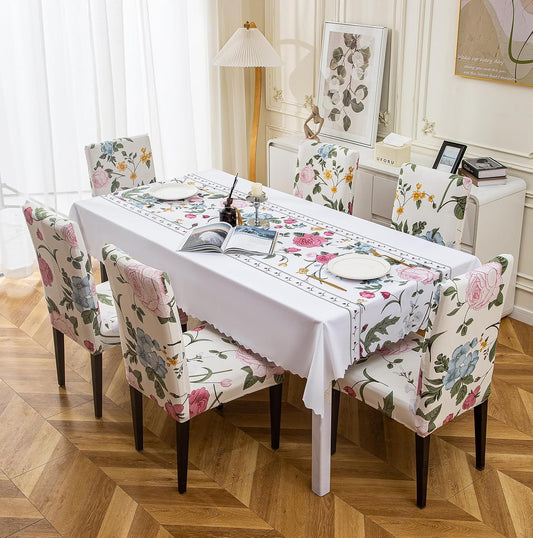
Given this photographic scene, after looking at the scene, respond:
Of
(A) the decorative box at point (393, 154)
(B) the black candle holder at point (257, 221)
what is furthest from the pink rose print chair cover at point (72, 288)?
(A) the decorative box at point (393, 154)

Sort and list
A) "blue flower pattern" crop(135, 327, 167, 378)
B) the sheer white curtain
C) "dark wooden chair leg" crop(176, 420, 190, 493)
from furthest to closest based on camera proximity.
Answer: the sheer white curtain < "dark wooden chair leg" crop(176, 420, 190, 493) < "blue flower pattern" crop(135, 327, 167, 378)

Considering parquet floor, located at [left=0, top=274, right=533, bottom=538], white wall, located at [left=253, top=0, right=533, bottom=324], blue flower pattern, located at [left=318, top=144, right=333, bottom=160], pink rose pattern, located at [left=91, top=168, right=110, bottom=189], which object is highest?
white wall, located at [left=253, top=0, right=533, bottom=324]

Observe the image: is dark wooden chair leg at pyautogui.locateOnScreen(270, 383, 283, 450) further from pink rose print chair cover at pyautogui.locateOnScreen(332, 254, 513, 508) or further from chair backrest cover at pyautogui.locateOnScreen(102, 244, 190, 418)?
chair backrest cover at pyautogui.locateOnScreen(102, 244, 190, 418)

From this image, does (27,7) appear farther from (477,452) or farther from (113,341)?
(477,452)

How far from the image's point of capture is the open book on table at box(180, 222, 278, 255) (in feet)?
10.0

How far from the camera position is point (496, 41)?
378cm

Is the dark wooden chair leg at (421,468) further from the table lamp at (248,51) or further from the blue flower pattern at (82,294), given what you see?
the table lamp at (248,51)

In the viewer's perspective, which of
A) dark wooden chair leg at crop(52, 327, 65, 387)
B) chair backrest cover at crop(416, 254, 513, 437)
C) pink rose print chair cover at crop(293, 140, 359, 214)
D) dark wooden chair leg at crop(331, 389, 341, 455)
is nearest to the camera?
chair backrest cover at crop(416, 254, 513, 437)

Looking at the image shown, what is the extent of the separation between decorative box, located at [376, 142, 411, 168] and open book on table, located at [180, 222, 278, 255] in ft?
3.94

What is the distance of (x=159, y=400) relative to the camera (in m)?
2.79

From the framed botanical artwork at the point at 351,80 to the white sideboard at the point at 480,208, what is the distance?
0.15 m

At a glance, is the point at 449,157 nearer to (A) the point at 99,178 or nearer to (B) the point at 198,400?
(A) the point at 99,178

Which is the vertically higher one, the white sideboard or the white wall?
the white wall

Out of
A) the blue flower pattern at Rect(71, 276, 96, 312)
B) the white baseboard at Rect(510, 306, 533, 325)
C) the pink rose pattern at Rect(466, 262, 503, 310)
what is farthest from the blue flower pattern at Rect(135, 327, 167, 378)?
the white baseboard at Rect(510, 306, 533, 325)
